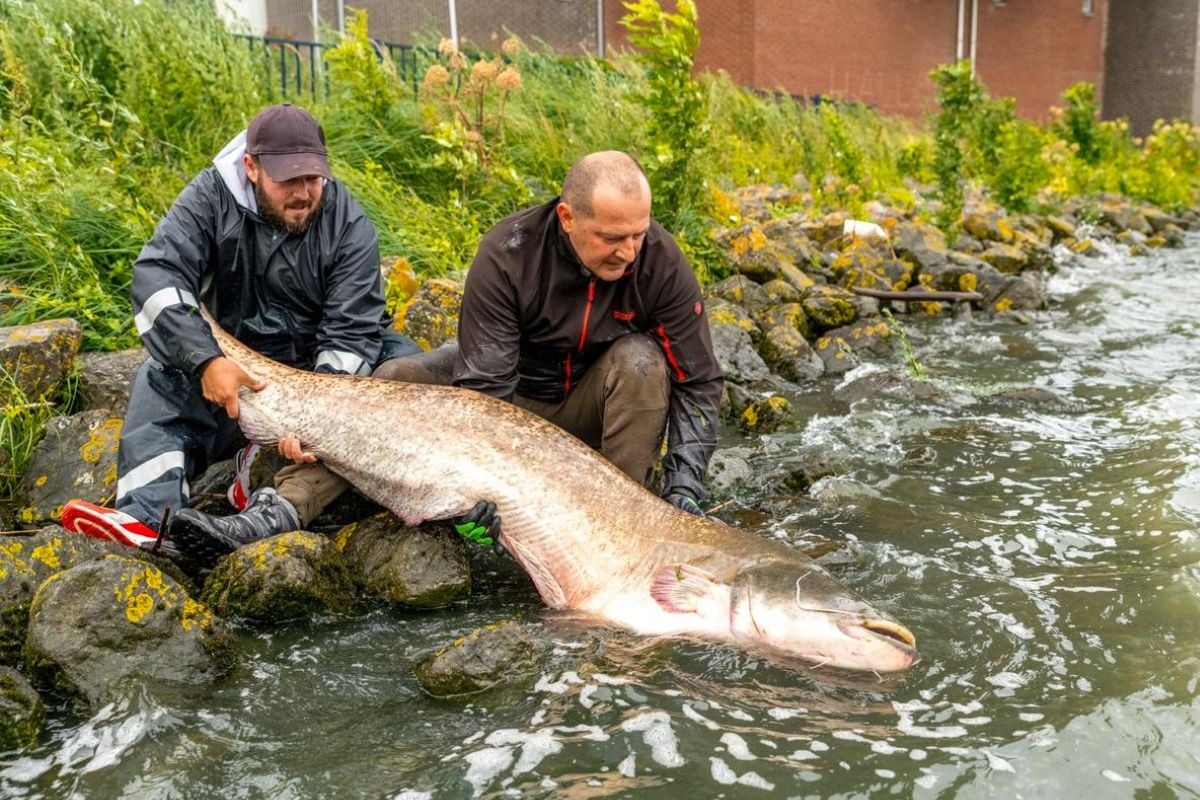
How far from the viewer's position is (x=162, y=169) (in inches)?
293

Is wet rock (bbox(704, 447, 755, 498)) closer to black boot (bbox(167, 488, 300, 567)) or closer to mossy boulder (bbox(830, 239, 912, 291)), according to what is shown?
black boot (bbox(167, 488, 300, 567))

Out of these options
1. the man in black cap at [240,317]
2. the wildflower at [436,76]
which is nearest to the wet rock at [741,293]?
the wildflower at [436,76]

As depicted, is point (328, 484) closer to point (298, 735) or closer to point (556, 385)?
point (556, 385)

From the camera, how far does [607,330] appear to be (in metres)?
4.66

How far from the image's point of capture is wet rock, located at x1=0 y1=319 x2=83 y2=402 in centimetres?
512

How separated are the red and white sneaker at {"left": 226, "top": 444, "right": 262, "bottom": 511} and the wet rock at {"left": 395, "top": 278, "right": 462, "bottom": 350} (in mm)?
1376

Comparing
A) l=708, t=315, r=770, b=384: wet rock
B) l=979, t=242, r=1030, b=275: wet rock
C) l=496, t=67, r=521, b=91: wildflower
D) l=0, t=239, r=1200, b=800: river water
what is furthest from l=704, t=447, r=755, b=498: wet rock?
l=979, t=242, r=1030, b=275: wet rock

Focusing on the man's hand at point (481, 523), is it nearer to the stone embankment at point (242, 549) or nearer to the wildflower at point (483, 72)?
the stone embankment at point (242, 549)

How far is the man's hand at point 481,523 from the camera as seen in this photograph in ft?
13.2

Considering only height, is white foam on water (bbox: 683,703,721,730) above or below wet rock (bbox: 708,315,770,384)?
below

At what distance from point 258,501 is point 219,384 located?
49 centimetres

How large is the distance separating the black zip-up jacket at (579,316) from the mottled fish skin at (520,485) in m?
0.28

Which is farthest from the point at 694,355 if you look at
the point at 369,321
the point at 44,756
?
the point at 44,756

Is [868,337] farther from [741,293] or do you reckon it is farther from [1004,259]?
[1004,259]
